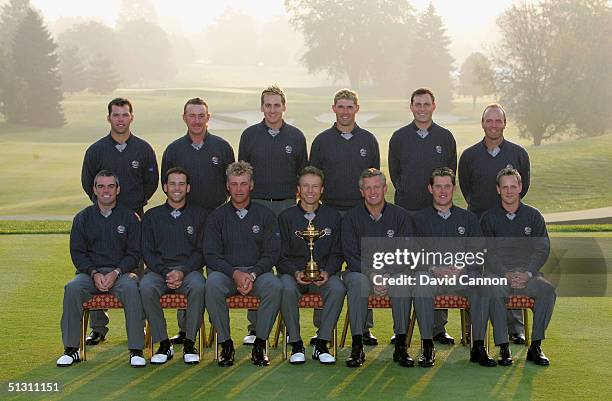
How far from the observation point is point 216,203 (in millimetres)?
8688

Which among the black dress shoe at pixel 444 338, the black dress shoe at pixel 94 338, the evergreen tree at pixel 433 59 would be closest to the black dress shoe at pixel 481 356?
the black dress shoe at pixel 444 338

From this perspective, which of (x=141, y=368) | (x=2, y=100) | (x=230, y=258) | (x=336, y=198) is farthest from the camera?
(x=2, y=100)

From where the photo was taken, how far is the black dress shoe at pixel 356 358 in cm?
740

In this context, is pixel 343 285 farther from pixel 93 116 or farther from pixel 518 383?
pixel 93 116

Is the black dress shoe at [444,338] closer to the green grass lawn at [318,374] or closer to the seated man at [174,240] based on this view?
the green grass lawn at [318,374]

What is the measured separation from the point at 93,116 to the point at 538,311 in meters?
54.3

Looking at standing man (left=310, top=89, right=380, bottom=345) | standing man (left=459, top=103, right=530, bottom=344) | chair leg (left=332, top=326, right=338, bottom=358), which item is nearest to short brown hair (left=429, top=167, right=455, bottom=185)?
standing man (left=459, top=103, right=530, bottom=344)

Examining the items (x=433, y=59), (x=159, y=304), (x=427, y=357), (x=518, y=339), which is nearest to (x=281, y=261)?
(x=159, y=304)

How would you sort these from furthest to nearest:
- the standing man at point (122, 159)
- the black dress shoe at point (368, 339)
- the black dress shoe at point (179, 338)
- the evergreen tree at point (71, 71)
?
the evergreen tree at point (71, 71), the standing man at point (122, 159), the black dress shoe at point (179, 338), the black dress shoe at point (368, 339)

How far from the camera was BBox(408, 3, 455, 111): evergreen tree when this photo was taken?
69625 mm

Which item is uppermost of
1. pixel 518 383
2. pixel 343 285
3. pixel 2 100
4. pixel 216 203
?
pixel 2 100

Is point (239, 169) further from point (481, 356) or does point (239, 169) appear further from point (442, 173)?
point (481, 356)

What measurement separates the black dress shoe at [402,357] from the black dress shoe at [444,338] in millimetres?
847

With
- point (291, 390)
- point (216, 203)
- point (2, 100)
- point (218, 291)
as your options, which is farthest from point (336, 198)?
point (2, 100)
